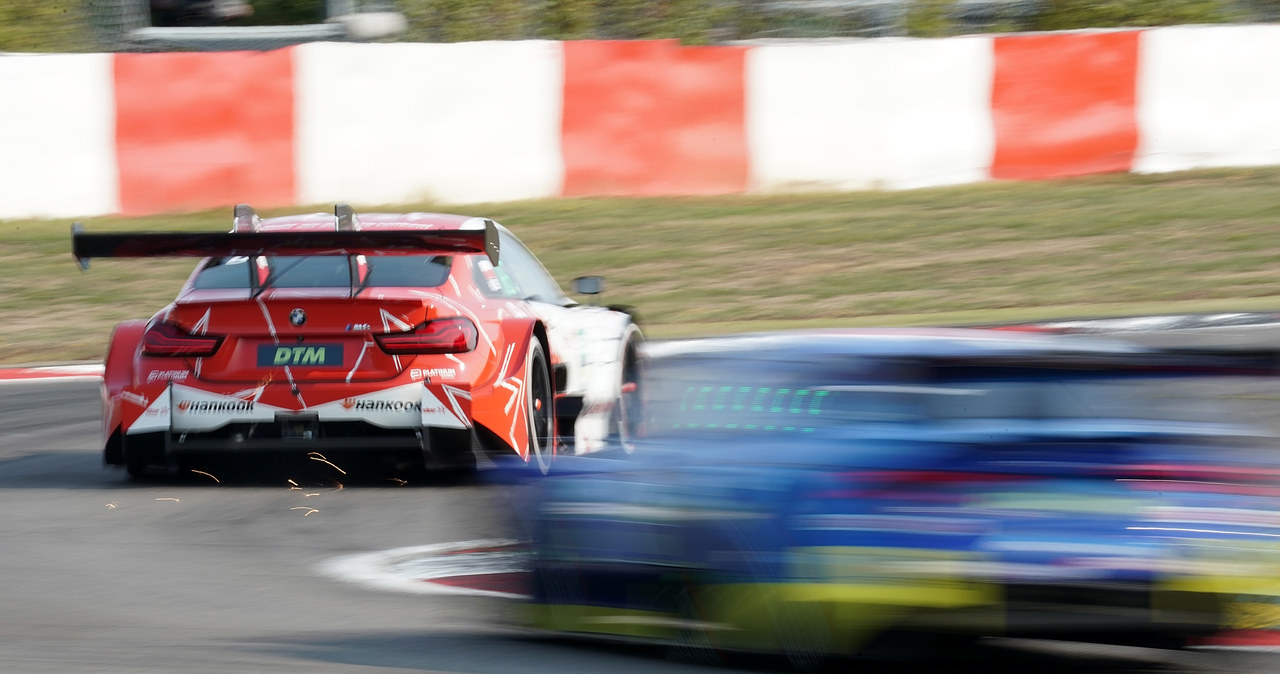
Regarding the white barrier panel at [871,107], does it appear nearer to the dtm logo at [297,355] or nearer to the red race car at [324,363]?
the red race car at [324,363]

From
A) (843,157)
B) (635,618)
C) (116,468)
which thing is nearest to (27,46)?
(843,157)

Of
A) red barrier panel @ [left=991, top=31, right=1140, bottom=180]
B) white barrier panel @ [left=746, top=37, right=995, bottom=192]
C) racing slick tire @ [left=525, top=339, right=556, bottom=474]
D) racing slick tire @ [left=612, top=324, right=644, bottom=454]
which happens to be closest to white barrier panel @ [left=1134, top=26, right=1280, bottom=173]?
red barrier panel @ [left=991, top=31, right=1140, bottom=180]

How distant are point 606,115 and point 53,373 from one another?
591 cm

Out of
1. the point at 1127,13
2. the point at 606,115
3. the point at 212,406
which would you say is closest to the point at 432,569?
the point at 212,406

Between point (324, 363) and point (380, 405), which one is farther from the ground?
point (324, 363)

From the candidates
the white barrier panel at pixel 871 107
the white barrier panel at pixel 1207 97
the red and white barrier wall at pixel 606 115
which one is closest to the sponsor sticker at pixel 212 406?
the red and white barrier wall at pixel 606 115

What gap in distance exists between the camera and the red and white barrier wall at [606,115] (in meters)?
16.3

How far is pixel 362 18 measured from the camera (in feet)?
60.3

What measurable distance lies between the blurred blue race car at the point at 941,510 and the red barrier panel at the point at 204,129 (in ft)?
40.8

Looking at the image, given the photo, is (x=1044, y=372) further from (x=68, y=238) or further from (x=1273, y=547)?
(x=68, y=238)

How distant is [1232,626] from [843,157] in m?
12.8

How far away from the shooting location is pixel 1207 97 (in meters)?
16.4

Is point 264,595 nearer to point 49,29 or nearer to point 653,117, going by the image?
point 653,117

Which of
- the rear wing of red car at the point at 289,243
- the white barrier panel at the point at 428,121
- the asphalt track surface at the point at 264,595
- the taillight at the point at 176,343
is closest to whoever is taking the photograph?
the asphalt track surface at the point at 264,595
